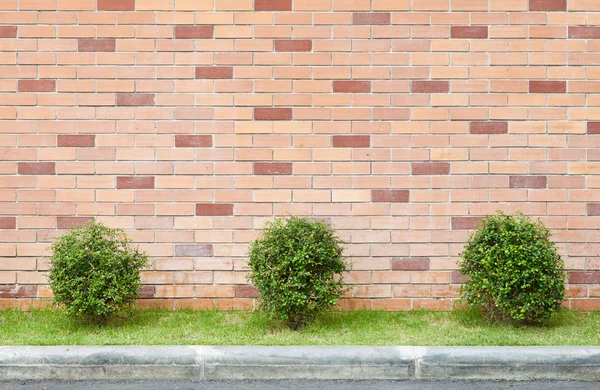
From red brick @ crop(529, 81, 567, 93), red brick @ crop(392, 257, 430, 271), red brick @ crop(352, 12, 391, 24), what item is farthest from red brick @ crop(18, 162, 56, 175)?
red brick @ crop(529, 81, 567, 93)

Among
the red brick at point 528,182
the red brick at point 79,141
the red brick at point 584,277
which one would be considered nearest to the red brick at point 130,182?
the red brick at point 79,141

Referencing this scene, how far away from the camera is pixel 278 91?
6.57 metres

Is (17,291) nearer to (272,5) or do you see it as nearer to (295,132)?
(295,132)

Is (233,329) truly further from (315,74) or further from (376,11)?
(376,11)

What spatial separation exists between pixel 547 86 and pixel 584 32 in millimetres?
635

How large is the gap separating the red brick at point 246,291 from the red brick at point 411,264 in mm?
1365

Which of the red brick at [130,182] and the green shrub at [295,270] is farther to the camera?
the red brick at [130,182]

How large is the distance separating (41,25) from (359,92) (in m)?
3.15

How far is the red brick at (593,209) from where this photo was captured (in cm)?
659

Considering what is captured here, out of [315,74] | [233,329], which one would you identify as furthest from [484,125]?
[233,329]

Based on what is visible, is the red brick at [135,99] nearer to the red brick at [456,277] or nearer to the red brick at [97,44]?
the red brick at [97,44]

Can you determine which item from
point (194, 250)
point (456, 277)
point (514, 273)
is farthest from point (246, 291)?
point (514, 273)

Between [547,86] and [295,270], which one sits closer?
[295,270]

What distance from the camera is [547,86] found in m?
6.59
